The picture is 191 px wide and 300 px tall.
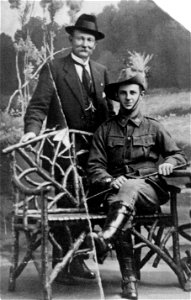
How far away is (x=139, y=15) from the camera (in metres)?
2.80

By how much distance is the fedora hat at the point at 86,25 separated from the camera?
2.69m

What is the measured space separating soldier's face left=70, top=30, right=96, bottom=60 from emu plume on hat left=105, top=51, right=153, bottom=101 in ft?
0.80

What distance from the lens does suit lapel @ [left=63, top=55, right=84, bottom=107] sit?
9.39 ft

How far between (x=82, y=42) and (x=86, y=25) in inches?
4.7

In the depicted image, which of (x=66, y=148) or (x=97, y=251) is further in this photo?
(x=66, y=148)

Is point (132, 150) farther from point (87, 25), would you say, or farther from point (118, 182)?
point (87, 25)

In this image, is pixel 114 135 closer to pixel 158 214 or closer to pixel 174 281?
pixel 158 214

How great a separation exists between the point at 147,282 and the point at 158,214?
0.41 m

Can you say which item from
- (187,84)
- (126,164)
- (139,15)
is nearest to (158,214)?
(126,164)

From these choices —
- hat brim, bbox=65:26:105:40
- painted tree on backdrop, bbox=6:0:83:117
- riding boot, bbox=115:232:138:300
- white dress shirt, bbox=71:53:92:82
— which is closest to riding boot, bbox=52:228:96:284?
riding boot, bbox=115:232:138:300

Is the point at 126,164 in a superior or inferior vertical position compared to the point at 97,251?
superior

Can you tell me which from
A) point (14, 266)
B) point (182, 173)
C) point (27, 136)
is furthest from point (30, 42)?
point (14, 266)

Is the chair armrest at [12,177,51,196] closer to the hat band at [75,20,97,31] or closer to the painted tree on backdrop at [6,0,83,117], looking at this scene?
the painted tree on backdrop at [6,0,83,117]

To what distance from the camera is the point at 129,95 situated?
2.73m
